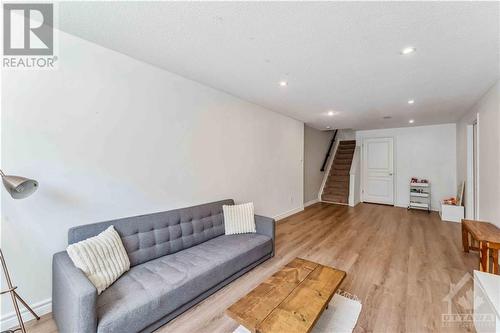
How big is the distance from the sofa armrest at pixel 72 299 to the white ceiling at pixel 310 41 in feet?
6.51

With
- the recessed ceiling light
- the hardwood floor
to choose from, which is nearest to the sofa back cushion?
the hardwood floor

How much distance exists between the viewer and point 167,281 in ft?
5.87

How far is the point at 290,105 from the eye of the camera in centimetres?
410

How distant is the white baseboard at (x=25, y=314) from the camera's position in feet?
5.40

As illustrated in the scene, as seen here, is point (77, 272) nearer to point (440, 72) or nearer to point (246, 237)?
point (246, 237)

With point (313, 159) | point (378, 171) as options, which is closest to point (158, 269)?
point (313, 159)

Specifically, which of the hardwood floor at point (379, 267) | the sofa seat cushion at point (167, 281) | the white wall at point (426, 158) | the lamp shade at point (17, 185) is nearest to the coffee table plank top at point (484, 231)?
the hardwood floor at point (379, 267)

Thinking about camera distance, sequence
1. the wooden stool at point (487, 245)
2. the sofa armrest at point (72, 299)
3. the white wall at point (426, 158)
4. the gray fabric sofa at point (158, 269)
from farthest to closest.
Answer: the white wall at point (426, 158), the wooden stool at point (487, 245), the gray fabric sofa at point (158, 269), the sofa armrest at point (72, 299)

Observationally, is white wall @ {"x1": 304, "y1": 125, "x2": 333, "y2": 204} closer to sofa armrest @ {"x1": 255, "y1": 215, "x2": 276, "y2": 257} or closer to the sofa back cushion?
sofa armrest @ {"x1": 255, "y1": 215, "x2": 276, "y2": 257}

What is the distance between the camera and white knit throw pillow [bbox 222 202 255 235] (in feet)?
9.70

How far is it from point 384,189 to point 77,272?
7.67m

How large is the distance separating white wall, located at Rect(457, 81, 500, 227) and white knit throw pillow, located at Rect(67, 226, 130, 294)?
4.39m

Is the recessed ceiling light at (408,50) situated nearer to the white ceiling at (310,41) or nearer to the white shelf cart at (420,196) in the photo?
the white ceiling at (310,41)

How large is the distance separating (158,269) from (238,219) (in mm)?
1259
